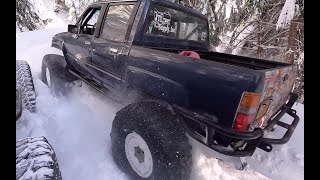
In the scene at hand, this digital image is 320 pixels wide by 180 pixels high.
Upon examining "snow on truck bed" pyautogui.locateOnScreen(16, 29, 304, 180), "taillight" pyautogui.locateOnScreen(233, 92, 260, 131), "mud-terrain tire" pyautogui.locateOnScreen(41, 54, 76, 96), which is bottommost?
"snow on truck bed" pyautogui.locateOnScreen(16, 29, 304, 180)

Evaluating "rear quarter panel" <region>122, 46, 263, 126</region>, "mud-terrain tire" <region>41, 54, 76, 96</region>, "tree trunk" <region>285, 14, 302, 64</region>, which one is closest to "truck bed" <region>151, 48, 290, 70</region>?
"rear quarter panel" <region>122, 46, 263, 126</region>

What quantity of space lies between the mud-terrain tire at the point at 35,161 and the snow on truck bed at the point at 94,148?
2.22 ft

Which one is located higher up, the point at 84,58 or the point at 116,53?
the point at 116,53

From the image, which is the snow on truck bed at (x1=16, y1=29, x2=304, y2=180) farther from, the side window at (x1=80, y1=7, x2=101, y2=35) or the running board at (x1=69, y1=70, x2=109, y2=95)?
the side window at (x1=80, y1=7, x2=101, y2=35)

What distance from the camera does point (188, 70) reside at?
7.74 ft

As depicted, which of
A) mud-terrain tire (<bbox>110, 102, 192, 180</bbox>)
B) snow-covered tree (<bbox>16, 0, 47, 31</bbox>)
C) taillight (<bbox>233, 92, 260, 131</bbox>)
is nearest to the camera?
taillight (<bbox>233, 92, 260, 131</bbox>)

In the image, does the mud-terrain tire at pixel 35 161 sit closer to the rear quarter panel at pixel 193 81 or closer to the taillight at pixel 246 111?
the rear quarter panel at pixel 193 81

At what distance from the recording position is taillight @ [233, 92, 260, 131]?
2020 mm

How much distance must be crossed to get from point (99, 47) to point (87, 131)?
3.95ft

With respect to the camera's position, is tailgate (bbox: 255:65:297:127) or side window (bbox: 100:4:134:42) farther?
side window (bbox: 100:4:134:42)

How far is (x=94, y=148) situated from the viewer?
313cm
